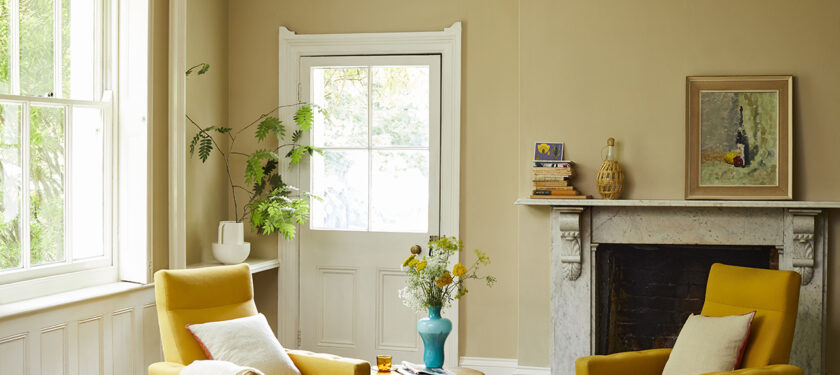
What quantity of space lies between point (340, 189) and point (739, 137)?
2433 millimetres

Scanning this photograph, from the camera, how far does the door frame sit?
4617 mm

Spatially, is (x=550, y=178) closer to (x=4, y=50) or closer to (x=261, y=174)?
(x=261, y=174)

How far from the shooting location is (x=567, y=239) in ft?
13.9

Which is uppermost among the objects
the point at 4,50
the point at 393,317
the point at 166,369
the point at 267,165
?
the point at 4,50

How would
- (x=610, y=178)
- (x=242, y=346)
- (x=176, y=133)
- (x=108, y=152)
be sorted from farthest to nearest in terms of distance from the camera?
1. (x=610, y=178)
2. (x=176, y=133)
3. (x=108, y=152)
4. (x=242, y=346)

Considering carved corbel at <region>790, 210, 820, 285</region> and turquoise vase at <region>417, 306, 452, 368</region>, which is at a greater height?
carved corbel at <region>790, 210, 820, 285</region>

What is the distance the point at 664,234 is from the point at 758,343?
1032mm

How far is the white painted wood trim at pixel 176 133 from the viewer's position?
149 inches

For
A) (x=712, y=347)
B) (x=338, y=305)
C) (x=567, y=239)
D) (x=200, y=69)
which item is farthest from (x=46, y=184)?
(x=712, y=347)

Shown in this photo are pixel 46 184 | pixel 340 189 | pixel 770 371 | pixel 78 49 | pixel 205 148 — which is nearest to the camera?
pixel 770 371

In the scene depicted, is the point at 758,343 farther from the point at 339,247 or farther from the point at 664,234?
the point at 339,247

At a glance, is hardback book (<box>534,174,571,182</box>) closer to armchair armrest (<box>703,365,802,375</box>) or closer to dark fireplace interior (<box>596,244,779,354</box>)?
dark fireplace interior (<box>596,244,779,354</box>)

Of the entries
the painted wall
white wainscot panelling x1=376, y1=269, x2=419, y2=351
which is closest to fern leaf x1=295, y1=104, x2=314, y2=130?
the painted wall

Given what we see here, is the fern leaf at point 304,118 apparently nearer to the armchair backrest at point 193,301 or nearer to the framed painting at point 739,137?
the armchair backrest at point 193,301
